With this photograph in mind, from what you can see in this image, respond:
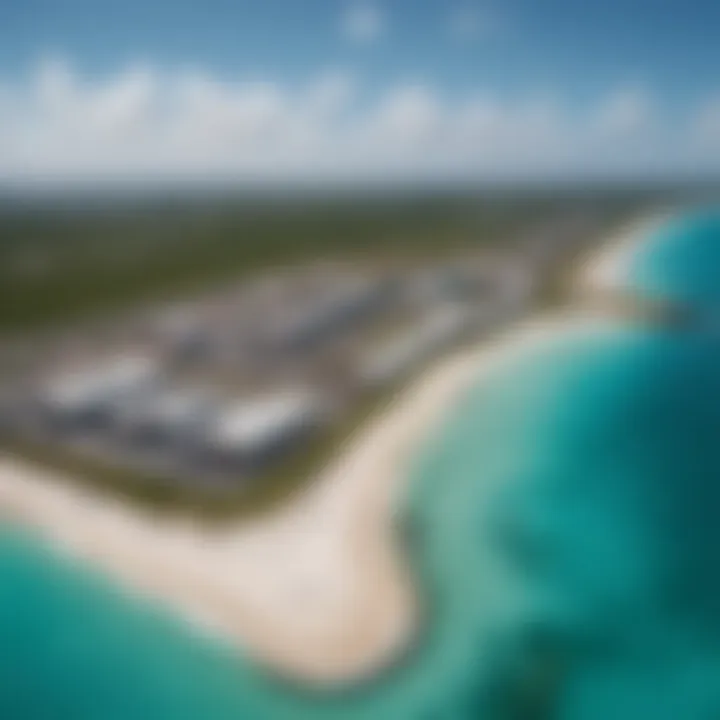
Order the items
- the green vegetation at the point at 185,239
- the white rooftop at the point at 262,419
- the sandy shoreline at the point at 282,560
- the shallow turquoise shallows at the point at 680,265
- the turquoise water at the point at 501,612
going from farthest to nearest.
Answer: the shallow turquoise shallows at the point at 680,265, the green vegetation at the point at 185,239, the white rooftop at the point at 262,419, the sandy shoreline at the point at 282,560, the turquoise water at the point at 501,612

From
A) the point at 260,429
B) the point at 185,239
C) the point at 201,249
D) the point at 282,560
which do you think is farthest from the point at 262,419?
the point at 185,239

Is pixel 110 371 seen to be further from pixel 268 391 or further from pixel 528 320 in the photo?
pixel 528 320

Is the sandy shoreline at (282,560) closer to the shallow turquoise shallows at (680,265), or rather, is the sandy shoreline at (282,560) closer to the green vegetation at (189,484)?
the green vegetation at (189,484)

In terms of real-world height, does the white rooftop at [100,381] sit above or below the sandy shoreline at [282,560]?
above

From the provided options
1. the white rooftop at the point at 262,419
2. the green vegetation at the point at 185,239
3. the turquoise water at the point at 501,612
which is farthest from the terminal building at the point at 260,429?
the green vegetation at the point at 185,239

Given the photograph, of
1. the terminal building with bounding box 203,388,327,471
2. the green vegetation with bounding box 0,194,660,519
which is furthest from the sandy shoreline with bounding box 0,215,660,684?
the terminal building with bounding box 203,388,327,471

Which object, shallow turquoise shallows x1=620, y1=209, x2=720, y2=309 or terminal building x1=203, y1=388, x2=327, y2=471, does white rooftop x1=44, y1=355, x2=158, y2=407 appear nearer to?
terminal building x1=203, y1=388, x2=327, y2=471

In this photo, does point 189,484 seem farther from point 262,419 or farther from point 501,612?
point 501,612

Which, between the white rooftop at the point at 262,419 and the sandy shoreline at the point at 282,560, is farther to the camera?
the white rooftop at the point at 262,419
